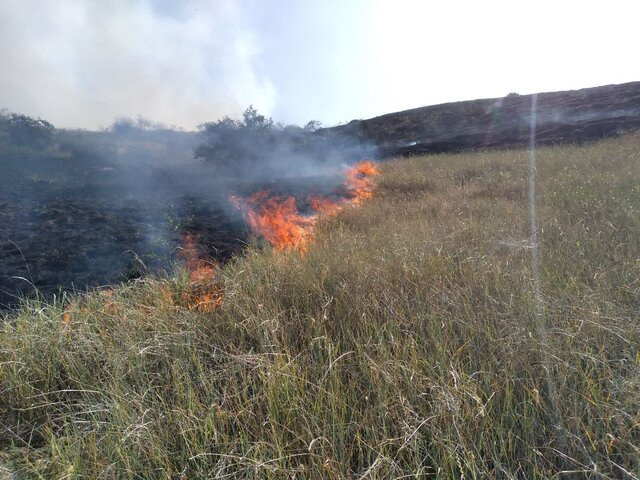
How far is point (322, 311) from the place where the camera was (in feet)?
7.23

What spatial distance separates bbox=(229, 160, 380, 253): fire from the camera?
181 inches

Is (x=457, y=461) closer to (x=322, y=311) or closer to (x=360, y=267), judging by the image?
(x=322, y=311)

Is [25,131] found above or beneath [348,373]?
above

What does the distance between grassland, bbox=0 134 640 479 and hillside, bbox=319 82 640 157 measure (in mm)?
10766

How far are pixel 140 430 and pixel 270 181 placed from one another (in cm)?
691

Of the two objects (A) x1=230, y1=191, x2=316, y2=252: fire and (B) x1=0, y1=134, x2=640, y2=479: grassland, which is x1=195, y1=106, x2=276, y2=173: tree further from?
(B) x1=0, y1=134, x2=640, y2=479: grassland

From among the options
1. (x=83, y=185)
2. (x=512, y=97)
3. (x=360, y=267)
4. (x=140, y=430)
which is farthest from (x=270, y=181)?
(x=512, y=97)

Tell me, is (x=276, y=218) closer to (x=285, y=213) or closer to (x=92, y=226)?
(x=285, y=213)

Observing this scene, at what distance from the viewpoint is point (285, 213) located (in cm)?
569

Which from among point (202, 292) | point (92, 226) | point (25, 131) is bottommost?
point (202, 292)

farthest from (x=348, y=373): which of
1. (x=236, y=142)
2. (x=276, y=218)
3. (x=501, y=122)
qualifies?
(x=501, y=122)

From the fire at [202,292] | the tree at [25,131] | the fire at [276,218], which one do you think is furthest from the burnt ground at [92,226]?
the tree at [25,131]

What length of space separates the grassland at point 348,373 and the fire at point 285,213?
4.72ft

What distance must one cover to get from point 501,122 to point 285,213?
12123 millimetres
